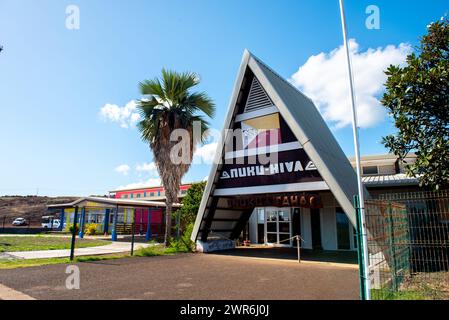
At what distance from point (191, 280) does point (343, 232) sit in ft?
36.3

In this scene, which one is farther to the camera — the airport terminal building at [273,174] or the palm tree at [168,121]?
the palm tree at [168,121]

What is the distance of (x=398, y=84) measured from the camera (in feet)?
28.2

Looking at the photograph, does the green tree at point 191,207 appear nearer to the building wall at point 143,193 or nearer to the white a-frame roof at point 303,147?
the white a-frame roof at point 303,147

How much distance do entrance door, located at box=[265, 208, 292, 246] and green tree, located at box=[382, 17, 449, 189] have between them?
34.1ft

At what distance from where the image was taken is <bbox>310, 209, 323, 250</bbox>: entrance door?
17.1 meters

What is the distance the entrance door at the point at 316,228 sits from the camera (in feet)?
56.2

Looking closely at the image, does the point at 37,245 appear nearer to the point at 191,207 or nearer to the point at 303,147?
the point at 191,207

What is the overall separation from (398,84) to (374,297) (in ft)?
19.8

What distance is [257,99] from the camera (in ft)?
45.7

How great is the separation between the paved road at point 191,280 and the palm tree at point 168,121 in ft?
17.0

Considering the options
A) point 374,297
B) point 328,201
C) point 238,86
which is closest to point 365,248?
point 374,297

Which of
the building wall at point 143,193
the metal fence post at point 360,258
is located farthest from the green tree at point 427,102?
the building wall at point 143,193
